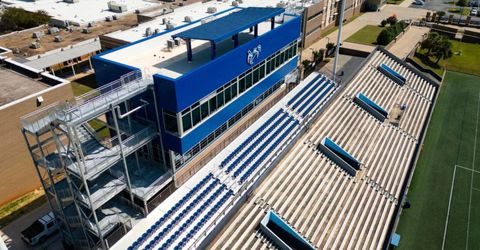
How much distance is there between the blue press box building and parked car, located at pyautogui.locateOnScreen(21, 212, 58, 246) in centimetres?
845

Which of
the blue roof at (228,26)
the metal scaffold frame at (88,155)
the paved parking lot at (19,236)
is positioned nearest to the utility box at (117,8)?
the blue roof at (228,26)

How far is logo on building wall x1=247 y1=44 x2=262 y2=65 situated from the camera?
24000 millimetres

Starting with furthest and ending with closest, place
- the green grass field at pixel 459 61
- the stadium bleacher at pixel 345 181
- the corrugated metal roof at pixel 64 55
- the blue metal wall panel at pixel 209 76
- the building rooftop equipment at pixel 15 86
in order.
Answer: the green grass field at pixel 459 61 < the corrugated metal roof at pixel 64 55 < the building rooftop equipment at pixel 15 86 < the stadium bleacher at pixel 345 181 < the blue metal wall panel at pixel 209 76

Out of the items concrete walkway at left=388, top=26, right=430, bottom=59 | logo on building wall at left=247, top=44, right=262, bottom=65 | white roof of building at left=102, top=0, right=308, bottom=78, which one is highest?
white roof of building at left=102, top=0, right=308, bottom=78

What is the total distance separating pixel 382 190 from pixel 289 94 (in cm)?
1176

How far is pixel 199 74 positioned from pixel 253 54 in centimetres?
629

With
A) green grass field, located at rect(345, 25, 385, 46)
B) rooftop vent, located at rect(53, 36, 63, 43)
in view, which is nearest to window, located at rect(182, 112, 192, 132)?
rooftop vent, located at rect(53, 36, 63, 43)

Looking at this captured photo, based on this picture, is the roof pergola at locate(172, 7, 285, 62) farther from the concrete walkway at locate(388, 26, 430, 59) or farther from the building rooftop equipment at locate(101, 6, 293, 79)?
the concrete walkway at locate(388, 26, 430, 59)

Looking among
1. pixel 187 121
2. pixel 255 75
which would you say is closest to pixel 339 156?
pixel 255 75

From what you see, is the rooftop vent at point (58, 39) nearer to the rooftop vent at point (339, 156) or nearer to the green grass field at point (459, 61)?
the rooftop vent at point (339, 156)

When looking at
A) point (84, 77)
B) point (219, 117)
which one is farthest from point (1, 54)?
point (219, 117)

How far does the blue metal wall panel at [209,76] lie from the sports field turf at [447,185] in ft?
53.3

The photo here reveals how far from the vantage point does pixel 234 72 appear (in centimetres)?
2294

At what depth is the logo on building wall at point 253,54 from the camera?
24000 millimetres
